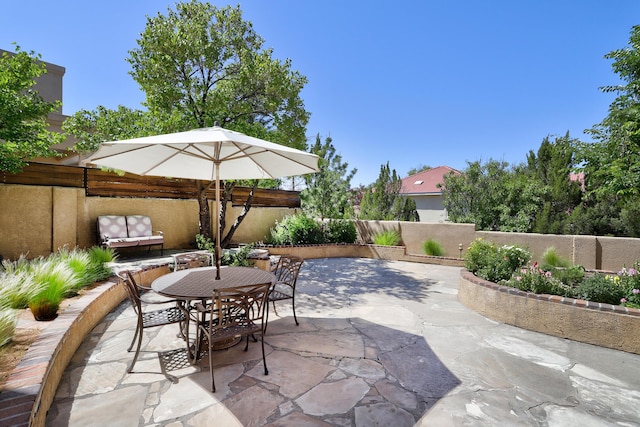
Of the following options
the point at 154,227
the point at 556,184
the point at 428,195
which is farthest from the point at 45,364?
the point at 428,195

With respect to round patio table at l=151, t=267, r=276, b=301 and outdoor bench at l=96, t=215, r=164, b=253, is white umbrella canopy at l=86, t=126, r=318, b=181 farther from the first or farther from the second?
outdoor bench at l=96, t=215, r=164, b=253

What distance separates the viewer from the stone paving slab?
213cm

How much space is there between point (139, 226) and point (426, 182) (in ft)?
61.9

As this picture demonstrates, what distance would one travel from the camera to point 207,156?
12.1ft

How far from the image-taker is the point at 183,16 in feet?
21.8

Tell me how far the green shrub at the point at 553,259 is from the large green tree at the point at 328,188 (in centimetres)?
555

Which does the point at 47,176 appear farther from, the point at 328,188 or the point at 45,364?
the point at 328,188

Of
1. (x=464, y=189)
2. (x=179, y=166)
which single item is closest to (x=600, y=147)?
(x=464, y=189)

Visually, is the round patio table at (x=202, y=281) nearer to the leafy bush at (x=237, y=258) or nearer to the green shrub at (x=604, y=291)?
the leafy bush at (x=237, y=258)

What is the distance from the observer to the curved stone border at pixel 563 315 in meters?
3.34

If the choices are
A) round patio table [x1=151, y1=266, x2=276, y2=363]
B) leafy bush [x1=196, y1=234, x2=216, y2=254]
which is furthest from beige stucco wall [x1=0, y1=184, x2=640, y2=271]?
round patio table [x1=151, y1=266, x2=276, y2=363]

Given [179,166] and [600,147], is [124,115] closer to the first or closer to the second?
[179,166]

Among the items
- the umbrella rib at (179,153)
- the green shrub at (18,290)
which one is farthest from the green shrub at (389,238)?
the green shrub at (18,290)

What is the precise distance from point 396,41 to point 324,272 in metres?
8.34
